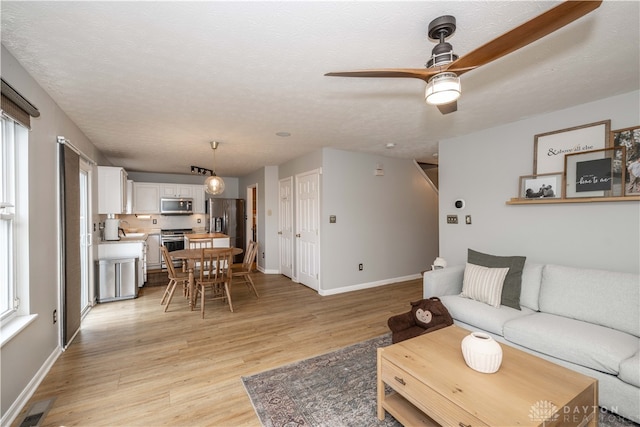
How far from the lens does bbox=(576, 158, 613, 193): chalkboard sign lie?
2.59m

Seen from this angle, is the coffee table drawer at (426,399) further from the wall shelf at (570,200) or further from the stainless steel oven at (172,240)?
the stainless steel oven at (172,240)

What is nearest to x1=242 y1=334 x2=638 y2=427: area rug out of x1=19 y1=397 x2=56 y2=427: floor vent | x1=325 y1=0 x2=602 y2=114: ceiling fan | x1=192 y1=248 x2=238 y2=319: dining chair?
x1=19 y1=397 x2=56 y2=427: floor vent

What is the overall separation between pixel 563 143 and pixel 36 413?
16.4ft

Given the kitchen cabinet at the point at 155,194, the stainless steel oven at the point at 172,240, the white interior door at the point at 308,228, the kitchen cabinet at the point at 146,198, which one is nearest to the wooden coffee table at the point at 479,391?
the white interior door at the point at 308,228

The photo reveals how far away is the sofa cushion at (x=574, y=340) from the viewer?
1.85m

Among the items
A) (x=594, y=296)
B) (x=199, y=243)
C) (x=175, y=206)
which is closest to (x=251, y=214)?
(x=175, y=206)

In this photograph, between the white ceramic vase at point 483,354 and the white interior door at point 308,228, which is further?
the white interior door at point 308,228

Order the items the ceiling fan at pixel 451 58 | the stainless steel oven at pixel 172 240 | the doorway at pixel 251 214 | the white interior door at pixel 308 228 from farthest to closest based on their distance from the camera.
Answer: the doorway at pixel 251 214 < the stainless steel oven at pixel 172 240 < the white interior door at pixel 308 228 < the ceiling fan at pixel 451 58

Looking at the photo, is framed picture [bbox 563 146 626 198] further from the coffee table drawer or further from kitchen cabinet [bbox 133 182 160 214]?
kitchen cabinet [bbox 133 182 160 214]

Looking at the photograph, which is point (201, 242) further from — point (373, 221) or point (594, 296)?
point (594, 296)

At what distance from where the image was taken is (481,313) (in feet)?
8.48

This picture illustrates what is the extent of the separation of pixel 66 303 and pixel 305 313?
2577mm

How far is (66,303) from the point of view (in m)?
2.77

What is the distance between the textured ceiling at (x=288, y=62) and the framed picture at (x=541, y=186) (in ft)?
2.30
